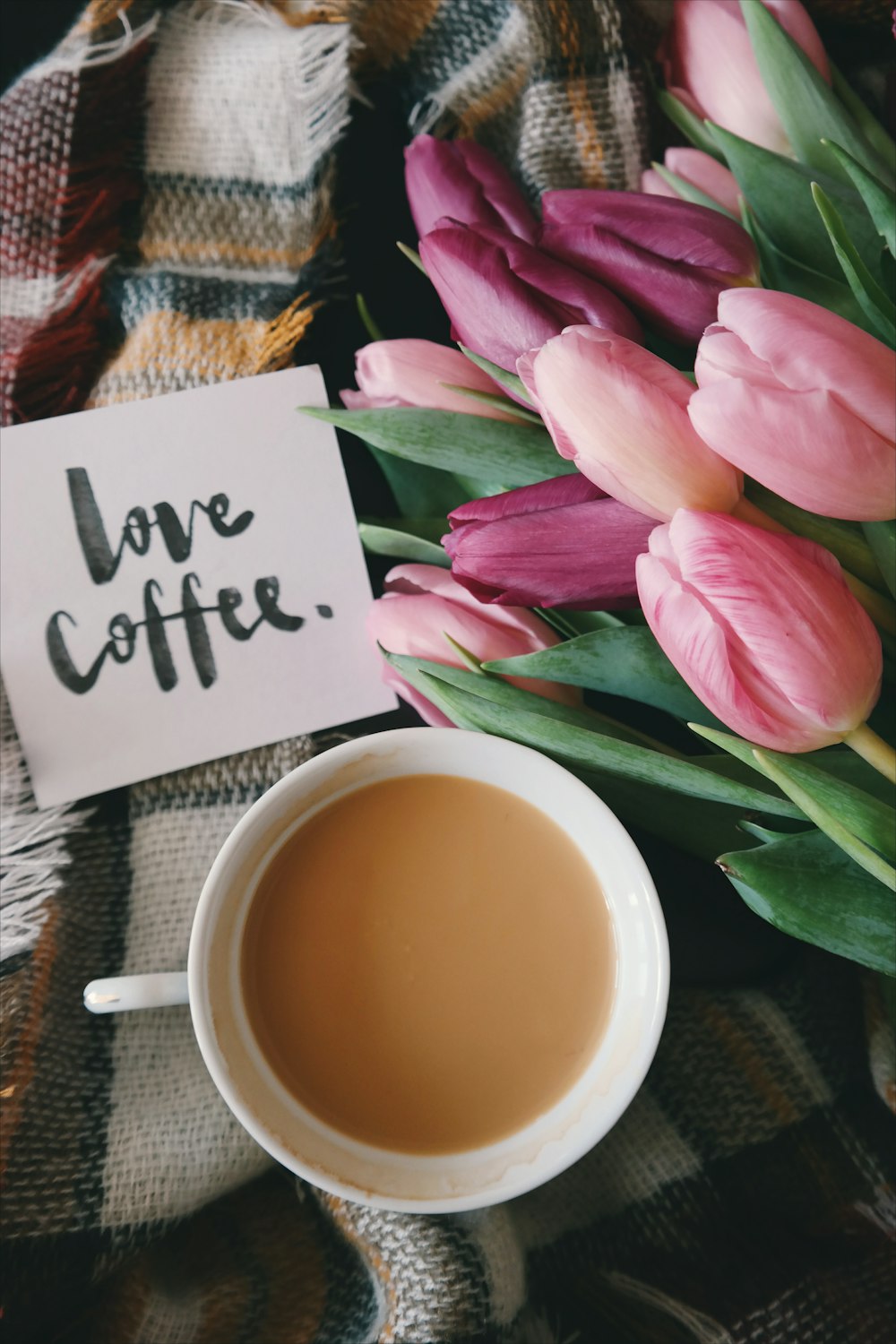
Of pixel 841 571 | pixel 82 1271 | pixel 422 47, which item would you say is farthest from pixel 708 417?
pixel 82 1271

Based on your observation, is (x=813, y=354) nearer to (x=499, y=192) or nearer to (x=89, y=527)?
(x=499, y=192)

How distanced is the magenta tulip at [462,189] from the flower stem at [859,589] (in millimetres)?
222

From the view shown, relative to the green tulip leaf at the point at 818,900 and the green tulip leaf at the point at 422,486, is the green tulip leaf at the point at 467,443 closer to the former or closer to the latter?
the green tulip leaf at the point at 422,486

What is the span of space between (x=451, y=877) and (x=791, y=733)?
0.22 m

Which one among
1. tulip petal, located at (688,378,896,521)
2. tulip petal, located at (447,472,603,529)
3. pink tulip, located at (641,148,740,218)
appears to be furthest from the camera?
pink tulip, located at (641,148,740,218)

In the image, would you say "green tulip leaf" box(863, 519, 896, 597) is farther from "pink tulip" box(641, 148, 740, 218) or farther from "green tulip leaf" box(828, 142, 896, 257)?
"pink tulip" box(641, 148, 740, 218)

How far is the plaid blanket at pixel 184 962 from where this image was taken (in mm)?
596

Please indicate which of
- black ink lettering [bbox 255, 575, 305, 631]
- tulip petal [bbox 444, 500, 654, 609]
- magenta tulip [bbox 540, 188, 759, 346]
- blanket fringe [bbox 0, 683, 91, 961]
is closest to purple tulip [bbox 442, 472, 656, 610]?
tulip petal [bbox 444, 500, 654, 609]

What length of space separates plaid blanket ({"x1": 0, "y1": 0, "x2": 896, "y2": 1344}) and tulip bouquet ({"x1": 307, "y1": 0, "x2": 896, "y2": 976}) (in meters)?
0.11

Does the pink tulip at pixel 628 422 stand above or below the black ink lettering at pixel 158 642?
above

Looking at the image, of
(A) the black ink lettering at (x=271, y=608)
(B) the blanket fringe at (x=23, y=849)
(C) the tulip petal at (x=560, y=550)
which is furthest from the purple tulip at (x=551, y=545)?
(B) the blanket fringe at (x=23, y=849)

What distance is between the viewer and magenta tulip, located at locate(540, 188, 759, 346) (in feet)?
1.55

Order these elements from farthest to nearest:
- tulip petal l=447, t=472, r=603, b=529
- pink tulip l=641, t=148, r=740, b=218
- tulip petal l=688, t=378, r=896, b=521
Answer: pink tulip l=641, t=148, r=740, b=218 < tulip petal l=447, t=472, r=603, b=529 < tulip petal l=688, t=378, r=896, b=521

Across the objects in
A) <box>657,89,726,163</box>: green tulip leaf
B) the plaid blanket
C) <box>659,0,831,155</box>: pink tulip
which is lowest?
the plaid blanket
